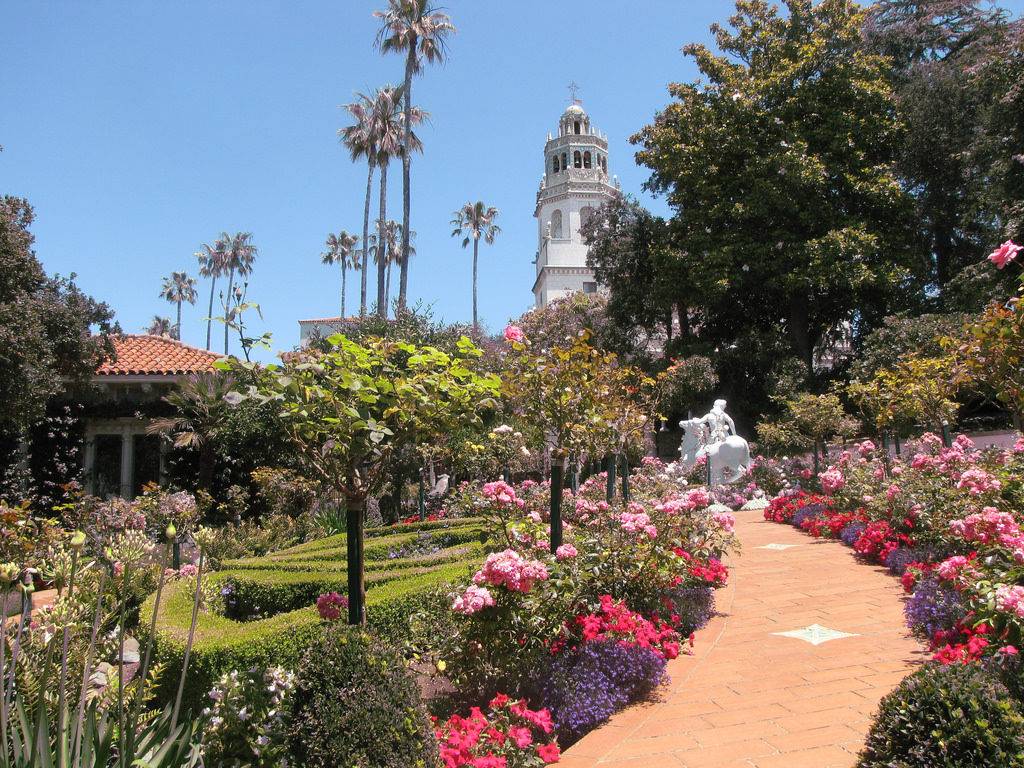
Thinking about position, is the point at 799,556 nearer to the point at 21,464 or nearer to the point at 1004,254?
the point at 1004,254

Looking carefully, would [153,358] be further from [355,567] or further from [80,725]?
[80,725]

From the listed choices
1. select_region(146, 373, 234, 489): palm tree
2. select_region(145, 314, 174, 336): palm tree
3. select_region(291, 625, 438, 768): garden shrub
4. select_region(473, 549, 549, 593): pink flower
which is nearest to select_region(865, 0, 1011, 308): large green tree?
select_region(146, 373, 234, 489): palm tree

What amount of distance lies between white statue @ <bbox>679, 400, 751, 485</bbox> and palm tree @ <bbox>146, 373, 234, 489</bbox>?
10.8 meters

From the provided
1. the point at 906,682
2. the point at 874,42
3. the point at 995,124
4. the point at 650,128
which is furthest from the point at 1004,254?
the point at 874,42

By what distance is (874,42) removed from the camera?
83.8 feet

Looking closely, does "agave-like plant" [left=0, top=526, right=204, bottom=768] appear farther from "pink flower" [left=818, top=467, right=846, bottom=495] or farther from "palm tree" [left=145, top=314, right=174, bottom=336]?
"palm tree" [left=145, top=314, right=174, bottom=336]

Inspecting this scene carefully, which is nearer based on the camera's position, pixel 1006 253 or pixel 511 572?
pixel 511 572

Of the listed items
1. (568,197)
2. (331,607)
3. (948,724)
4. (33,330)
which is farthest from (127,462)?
(568,197)

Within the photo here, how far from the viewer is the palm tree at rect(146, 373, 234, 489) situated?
16.3m

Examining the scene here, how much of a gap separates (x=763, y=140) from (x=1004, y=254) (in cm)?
2051

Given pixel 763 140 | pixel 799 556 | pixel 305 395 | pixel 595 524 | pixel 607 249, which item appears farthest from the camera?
pixel 607 249

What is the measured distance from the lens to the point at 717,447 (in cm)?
1645

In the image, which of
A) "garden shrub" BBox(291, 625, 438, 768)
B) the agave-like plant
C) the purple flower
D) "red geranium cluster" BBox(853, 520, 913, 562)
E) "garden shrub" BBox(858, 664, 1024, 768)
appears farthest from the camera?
the purple flower

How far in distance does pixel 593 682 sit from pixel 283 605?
4316 mm
